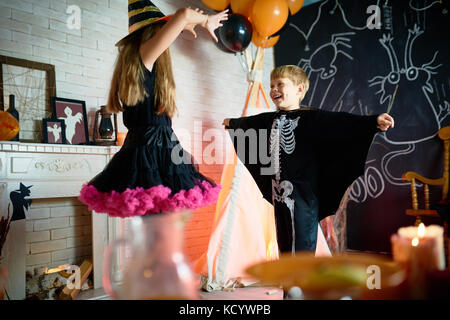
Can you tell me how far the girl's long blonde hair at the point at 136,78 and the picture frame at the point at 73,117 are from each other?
3.19 feet

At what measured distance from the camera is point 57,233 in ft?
7.62

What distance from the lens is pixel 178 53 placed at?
3.03 metres

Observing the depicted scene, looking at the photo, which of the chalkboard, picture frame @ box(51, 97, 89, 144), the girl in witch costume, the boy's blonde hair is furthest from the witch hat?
the chalkboard

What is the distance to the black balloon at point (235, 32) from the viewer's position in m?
2.48

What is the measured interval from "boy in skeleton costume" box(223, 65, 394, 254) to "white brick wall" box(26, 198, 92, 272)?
1.46m

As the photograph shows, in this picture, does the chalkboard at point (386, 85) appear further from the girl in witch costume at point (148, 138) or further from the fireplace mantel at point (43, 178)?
the fireplace mantel at point (43, 178)

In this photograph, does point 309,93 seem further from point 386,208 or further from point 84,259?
point 84,259

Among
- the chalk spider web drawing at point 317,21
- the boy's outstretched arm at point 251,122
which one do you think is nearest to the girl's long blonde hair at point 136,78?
the boy's outstretched arm at point 251,122

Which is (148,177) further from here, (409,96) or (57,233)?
(409,96)

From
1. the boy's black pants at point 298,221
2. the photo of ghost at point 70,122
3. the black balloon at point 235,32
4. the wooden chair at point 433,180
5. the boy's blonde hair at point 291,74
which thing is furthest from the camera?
the wooden chair at point 433,180

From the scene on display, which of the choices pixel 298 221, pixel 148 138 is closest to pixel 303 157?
pixel 298 221

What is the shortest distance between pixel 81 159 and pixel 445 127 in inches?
111

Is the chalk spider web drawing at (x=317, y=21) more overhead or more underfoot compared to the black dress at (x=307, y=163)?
more overhead

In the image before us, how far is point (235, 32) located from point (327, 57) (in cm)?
142
